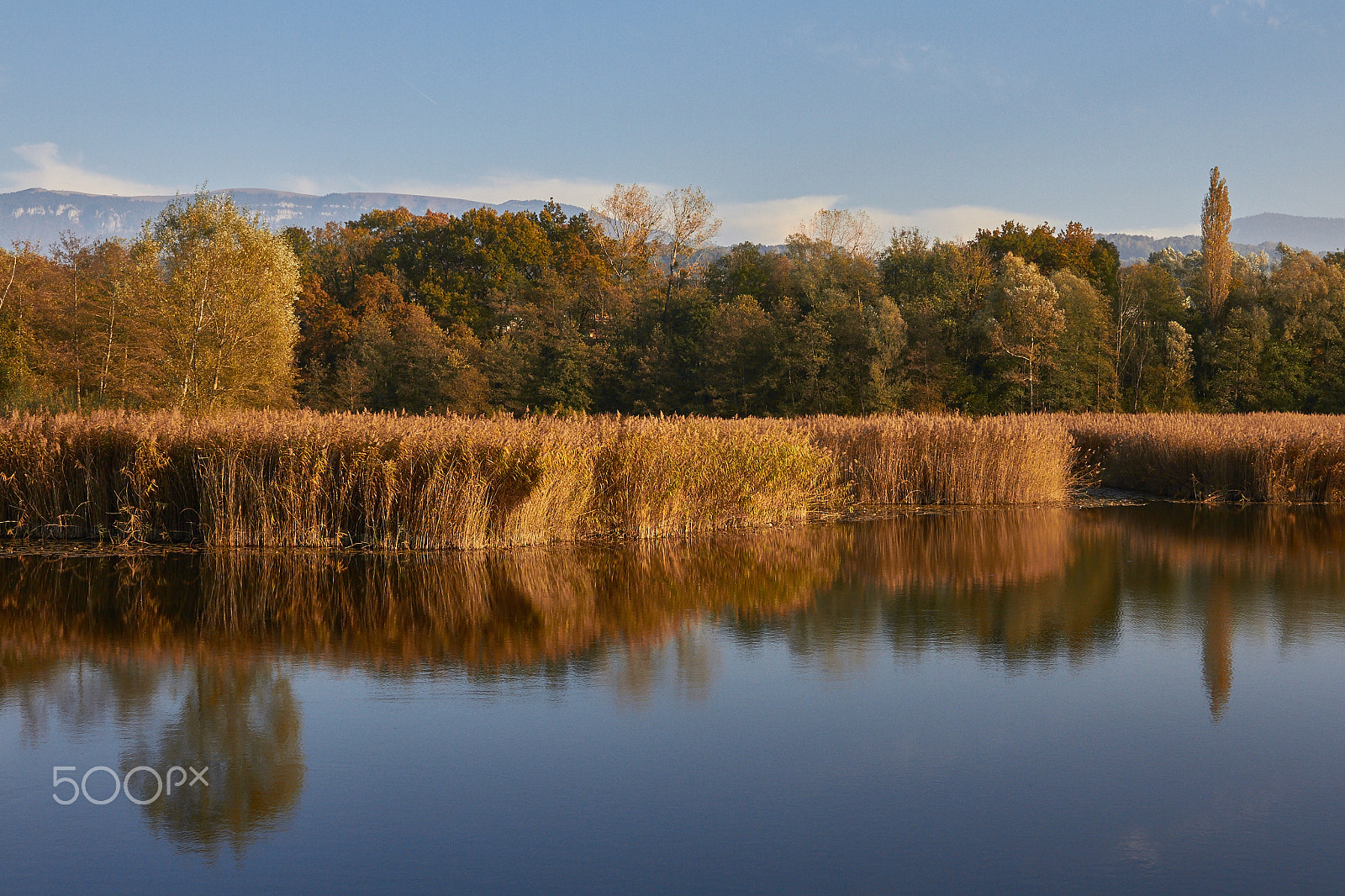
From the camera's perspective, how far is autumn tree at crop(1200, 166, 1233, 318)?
51.7 meters

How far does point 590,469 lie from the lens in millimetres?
13656

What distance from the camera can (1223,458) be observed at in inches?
813

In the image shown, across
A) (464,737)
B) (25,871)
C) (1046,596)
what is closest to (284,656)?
(464,737)

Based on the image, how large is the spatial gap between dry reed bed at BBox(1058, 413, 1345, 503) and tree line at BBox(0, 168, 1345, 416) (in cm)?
2480

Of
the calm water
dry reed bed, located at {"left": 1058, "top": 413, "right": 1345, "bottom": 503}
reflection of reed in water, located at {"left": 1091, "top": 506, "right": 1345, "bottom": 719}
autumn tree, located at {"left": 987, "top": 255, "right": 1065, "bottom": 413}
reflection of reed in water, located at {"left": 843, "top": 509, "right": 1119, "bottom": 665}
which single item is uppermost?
autumn tree, located at {"left": 987, "top": 255, "right": 1065, "bottom": 413}

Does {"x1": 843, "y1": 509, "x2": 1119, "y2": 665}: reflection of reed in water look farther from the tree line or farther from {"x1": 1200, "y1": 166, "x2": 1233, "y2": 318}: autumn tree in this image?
{"x1": 1200, "y1": 166, "x2": 1233, "y2": 318}: autumn tree

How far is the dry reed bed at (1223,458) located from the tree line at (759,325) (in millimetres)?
24798

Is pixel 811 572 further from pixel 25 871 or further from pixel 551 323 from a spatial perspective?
pixel 551 323

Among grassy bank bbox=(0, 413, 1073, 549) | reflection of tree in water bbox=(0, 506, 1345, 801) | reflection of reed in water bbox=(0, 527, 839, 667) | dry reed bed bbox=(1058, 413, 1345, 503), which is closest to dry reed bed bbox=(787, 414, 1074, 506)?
dry reed bed bbox=(1058, 413, 1345, 503)

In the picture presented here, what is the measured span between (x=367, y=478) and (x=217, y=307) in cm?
2483

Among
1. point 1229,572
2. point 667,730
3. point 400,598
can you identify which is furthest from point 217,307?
point 667,730

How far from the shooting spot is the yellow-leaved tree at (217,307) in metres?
34.2

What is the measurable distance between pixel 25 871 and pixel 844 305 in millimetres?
49428

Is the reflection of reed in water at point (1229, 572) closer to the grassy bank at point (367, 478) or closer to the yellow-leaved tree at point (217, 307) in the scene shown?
the grassy bank at point (367, 478)
